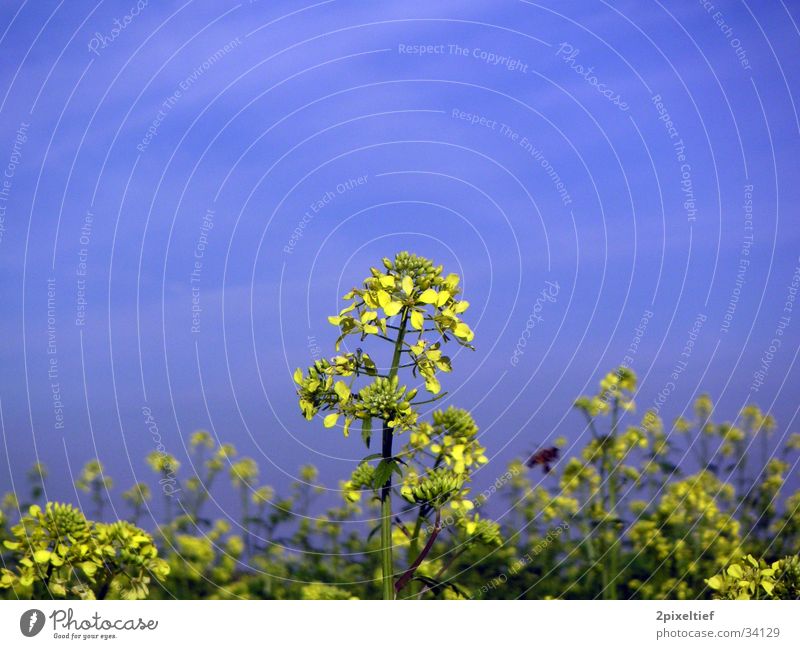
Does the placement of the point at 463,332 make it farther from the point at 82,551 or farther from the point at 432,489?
the point at 82,551

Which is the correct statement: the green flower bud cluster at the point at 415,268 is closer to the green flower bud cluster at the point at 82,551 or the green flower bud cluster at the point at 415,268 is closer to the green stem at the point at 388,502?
the green stem at the point at 388,502

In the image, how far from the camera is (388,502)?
3051 millimetres

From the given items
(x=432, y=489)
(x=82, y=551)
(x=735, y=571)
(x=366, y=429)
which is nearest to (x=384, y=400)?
(x=366, y=429)

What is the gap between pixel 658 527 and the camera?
19.0 ft

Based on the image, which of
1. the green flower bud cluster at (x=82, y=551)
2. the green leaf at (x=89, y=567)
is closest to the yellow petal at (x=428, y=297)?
the green flower bud cluster at (x=82, y=551)

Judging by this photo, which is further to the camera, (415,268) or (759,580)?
(759,580)

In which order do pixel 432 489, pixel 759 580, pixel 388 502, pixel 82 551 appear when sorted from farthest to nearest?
1. pixel 759 580
2. pixel 82 551
3. pixel 432 489
4. pixel 388 502

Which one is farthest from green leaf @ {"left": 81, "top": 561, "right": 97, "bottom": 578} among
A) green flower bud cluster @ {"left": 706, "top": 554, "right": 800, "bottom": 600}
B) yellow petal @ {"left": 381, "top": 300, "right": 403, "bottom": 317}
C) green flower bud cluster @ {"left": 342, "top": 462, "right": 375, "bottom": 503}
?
green flower bud cluster @ {"left": 706, "top": 554, "right": 800, "bottom": 600}

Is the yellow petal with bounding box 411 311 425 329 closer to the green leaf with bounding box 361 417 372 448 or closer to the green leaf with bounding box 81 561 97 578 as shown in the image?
the green leaf with bounding box 361 417 372 448
